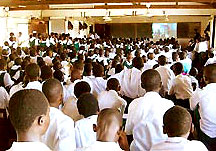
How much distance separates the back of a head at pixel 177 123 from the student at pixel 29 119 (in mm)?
879

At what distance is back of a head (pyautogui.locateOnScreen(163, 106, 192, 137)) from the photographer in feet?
8.20

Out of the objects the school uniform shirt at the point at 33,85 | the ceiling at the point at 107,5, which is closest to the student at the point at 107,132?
the school uniform shirt at the point at 33,85

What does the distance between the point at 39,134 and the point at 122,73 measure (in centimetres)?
497

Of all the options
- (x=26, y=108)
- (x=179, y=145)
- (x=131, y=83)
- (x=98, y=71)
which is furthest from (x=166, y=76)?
(x=26, y=108)

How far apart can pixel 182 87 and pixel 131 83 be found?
1021mm

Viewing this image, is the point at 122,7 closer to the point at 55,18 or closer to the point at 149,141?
the point at 55,18

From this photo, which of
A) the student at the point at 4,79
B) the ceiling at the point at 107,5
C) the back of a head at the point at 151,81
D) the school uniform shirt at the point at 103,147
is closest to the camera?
the school uniform shirt at the point at 103,147

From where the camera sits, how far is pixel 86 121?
338 centimetres

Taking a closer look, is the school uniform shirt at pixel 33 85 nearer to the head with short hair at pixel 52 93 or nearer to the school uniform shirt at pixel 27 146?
the head with short hair at pixel 52 93

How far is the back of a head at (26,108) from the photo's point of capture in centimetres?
198

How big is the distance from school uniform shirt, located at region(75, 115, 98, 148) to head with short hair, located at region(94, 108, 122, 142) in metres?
0.84

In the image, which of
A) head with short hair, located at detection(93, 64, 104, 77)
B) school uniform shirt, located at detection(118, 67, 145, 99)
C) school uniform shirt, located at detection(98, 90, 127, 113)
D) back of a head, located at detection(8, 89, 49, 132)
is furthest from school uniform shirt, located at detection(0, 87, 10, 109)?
back of a head, located at detection(8, 89, 49, 132)

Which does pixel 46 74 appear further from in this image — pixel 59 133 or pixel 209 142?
pixel 59 133

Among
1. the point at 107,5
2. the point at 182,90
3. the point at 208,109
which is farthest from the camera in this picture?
the point at 107,5
